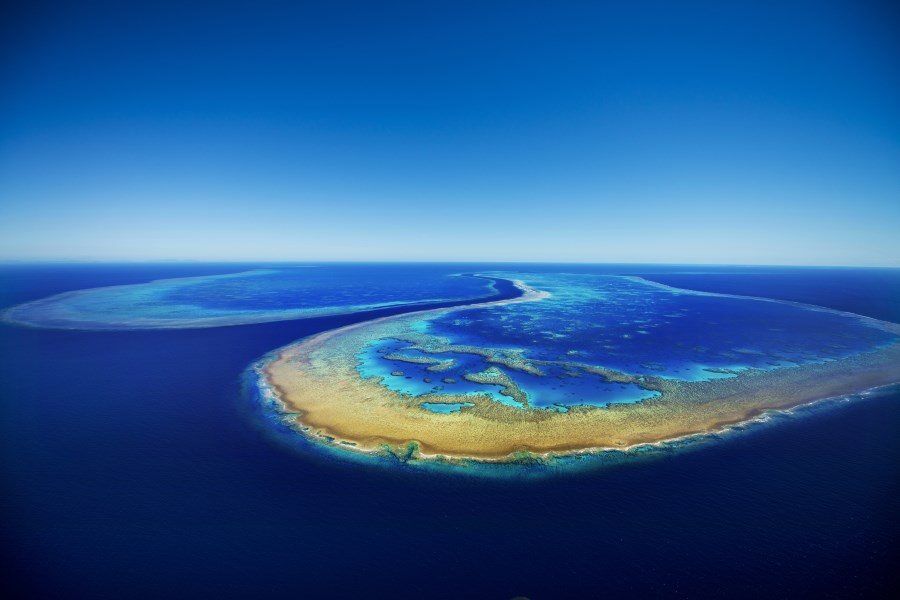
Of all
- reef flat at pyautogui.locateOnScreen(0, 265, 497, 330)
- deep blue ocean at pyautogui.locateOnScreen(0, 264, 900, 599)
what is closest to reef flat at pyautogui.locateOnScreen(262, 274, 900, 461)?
deep blue ocean at pyautogui.locateOnScreen(0, 264, 900, 599)

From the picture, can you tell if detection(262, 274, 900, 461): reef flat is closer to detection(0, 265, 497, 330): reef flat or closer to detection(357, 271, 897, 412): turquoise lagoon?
detection(357, 271, 897, 412): turquoise lagoon

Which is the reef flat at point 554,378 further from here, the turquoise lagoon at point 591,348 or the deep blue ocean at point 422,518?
the deep blue ocean at point 422,518

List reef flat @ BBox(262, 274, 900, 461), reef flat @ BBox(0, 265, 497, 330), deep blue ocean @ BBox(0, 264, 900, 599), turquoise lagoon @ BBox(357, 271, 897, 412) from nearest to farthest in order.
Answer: deep blue ocean @ BBox(0, 264, 900, 599) → reef flat @ BBox(262, 274, 900, 461) → turquoise lagoon @ BBox(357, 271, 897, 412) → reef flat @ BBox(0, 265, 497, 330)

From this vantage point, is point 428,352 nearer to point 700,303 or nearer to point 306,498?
point 306,498

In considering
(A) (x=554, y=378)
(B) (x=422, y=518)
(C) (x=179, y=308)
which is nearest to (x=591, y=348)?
(A) (x=554, y=378)

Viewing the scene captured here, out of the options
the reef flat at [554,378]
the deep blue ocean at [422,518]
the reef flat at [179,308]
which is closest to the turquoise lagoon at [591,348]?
the reef flat at [554,378]

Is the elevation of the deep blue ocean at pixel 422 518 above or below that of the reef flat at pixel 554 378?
below

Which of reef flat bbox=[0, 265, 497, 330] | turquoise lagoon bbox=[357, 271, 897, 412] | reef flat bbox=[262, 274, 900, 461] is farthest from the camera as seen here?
reef flat bbox=[0, 265, 497, 330]
